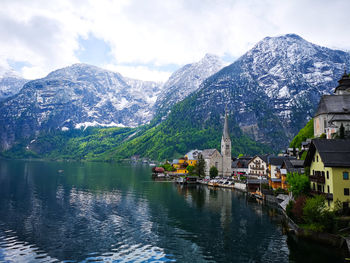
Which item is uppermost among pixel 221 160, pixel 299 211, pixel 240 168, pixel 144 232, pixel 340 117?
pixel 340 117

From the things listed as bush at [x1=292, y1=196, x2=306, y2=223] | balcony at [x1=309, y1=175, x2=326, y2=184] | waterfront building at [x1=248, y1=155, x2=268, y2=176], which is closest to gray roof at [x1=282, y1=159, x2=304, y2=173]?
balcony at [x1=309, y1=175, x2=326, y2=184]

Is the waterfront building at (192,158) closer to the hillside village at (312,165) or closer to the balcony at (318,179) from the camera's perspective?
the hillside village at (312,165)

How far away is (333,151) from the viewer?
167ft

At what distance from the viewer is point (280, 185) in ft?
306

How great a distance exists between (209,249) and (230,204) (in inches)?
1629

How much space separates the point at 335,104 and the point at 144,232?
7960 cm

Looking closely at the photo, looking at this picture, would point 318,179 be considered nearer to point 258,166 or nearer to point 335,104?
point 335,104

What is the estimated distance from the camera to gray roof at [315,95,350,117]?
307 feet

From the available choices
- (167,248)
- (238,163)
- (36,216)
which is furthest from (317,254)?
(238,163)

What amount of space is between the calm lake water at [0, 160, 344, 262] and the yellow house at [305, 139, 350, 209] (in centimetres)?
1031

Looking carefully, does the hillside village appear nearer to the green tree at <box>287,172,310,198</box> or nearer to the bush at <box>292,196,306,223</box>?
the green tree at <box>287,172,310,198</box>

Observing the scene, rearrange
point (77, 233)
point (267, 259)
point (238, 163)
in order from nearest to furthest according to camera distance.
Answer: point (267, 259), point (77, 233), point (238, 163)

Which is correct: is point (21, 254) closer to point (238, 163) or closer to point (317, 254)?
point (317, 254)

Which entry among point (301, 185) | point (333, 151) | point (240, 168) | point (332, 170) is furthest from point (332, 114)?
point (240, 168)
